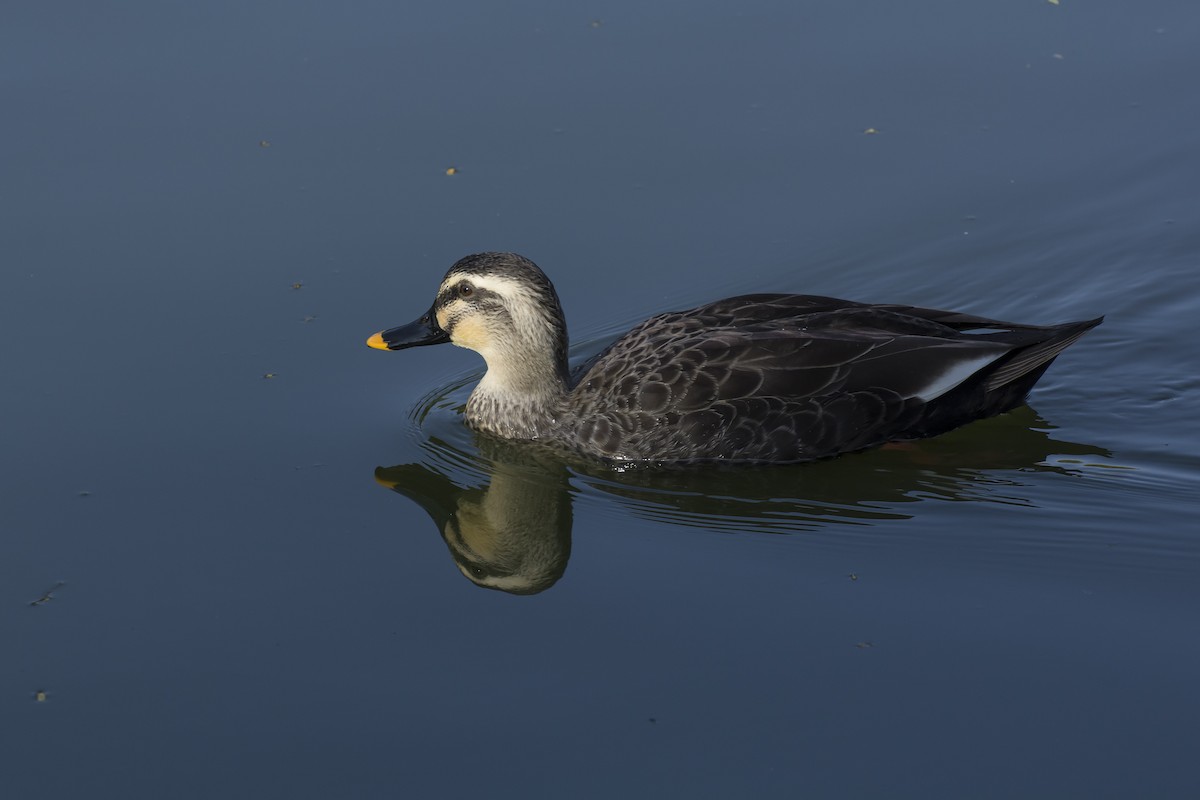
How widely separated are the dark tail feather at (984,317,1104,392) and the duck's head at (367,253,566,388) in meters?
2.63

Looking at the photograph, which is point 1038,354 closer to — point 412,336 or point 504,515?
point 504,515

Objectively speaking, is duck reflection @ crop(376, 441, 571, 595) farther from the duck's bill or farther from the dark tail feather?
the dark tail feather

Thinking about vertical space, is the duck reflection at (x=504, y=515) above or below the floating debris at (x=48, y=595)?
above

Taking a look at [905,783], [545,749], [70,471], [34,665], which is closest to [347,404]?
[70,471]

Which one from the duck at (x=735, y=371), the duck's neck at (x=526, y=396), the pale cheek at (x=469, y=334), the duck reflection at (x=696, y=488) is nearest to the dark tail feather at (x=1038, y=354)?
the duck at (x=735, y=371)

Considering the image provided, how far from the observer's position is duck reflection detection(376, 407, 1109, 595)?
27.7ft

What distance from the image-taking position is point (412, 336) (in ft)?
31.4

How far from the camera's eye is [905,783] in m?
6.25

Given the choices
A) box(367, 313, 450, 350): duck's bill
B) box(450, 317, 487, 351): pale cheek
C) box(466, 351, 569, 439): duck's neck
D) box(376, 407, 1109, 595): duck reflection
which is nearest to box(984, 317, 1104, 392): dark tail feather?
box(376, 407, 1109, 595): duck reflection

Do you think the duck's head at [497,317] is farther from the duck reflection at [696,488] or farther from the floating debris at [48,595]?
the floating debris at [48,595]

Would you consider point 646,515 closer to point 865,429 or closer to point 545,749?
point 865,429

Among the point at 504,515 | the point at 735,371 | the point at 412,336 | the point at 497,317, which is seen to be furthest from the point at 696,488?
the point at 412,336

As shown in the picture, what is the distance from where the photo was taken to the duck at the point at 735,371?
9.01m

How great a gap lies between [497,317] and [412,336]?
1.77 ft
